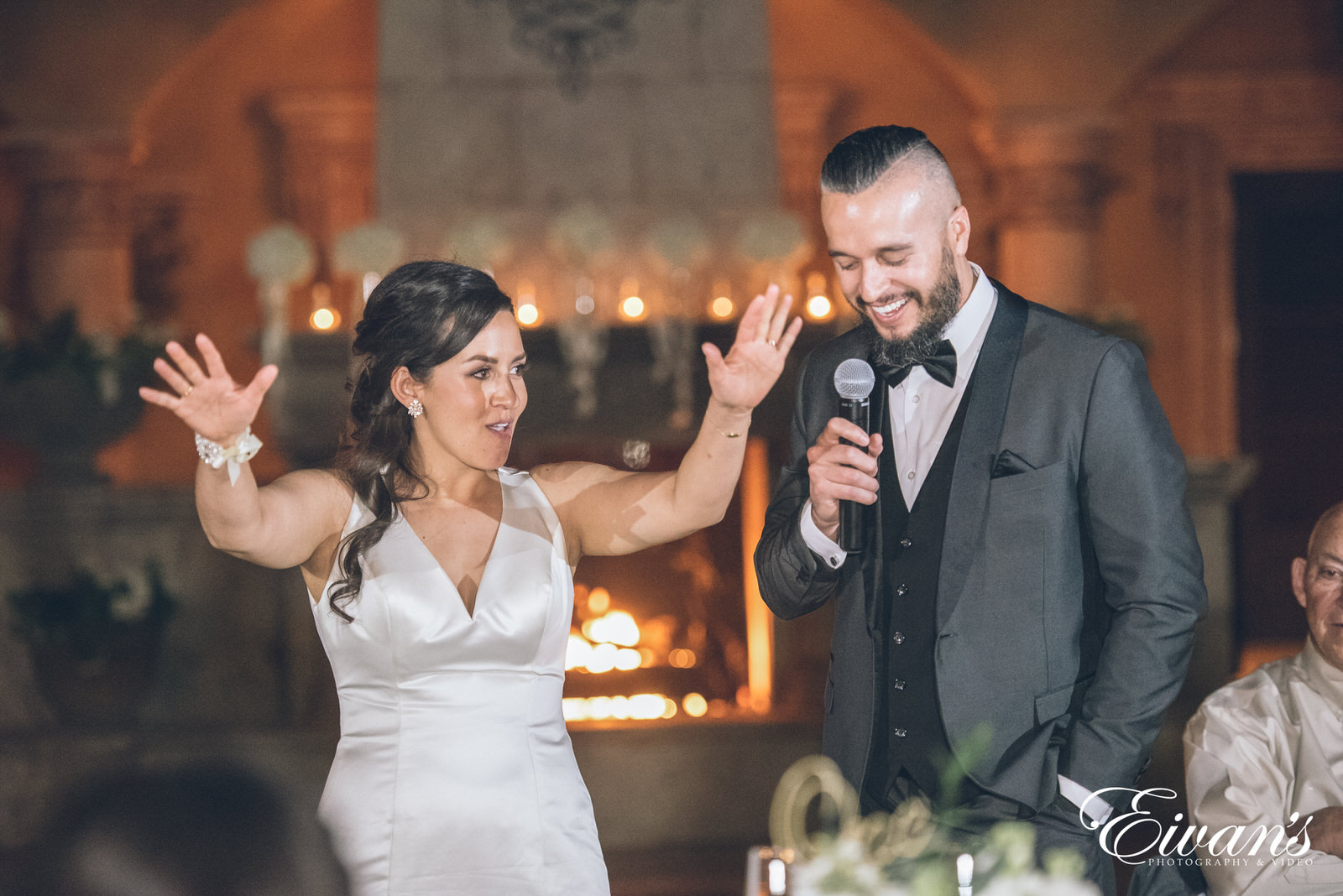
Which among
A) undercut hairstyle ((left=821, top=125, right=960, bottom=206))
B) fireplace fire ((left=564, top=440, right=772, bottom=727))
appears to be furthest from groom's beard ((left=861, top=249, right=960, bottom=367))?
fireplace fire ((left=564, top=440, right=772, bottom=727))

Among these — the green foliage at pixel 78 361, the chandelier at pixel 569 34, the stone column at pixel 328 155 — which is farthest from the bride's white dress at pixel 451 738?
the stone column at pixel 328 155

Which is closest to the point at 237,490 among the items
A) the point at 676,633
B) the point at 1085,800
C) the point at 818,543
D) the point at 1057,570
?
the point at 818,543

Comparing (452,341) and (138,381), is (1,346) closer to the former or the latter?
(138,381)

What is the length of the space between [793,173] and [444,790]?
20.0 feet

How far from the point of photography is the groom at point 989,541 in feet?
5.87

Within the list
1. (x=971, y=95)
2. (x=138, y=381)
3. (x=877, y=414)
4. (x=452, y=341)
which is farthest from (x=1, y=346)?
(x=971, y=95)

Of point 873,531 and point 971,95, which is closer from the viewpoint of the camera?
point 873,531

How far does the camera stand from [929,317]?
185 centimetres

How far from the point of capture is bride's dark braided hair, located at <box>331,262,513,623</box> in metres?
2.01

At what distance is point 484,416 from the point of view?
6.63 feet

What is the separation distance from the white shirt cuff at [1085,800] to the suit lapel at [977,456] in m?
0.28

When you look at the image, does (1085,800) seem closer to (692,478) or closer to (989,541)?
(989,541)

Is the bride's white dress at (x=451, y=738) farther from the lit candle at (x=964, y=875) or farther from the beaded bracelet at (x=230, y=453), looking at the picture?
the lit candle at (x=964, y=875)

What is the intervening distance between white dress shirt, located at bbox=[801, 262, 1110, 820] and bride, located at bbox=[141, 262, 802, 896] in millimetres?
206
